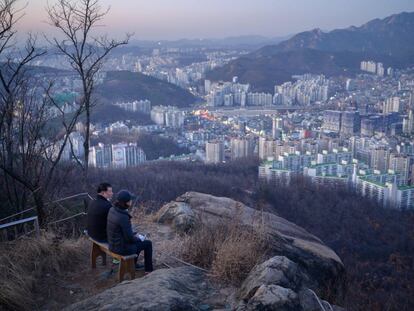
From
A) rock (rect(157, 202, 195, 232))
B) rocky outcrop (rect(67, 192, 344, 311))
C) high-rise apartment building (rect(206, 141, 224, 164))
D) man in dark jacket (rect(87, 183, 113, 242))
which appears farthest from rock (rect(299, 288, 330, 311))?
high-rise apartment building (rect(206, 141, 224, 164))

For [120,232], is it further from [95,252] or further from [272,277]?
[272,277]

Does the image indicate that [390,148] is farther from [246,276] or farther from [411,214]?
[246,276]

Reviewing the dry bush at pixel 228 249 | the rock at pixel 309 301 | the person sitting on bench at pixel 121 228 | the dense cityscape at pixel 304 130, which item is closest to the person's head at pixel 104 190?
the person sitting on bench at pixel 121 228

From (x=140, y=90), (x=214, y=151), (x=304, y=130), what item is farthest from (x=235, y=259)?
(x=140, y=90)

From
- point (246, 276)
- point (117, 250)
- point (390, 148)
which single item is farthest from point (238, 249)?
point (390, 148)

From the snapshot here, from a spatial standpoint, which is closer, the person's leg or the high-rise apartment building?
the person's leg

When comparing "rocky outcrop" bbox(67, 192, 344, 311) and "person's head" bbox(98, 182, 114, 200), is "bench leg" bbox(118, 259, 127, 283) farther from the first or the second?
"person's head" bbox(98, 182, 114, 200)
